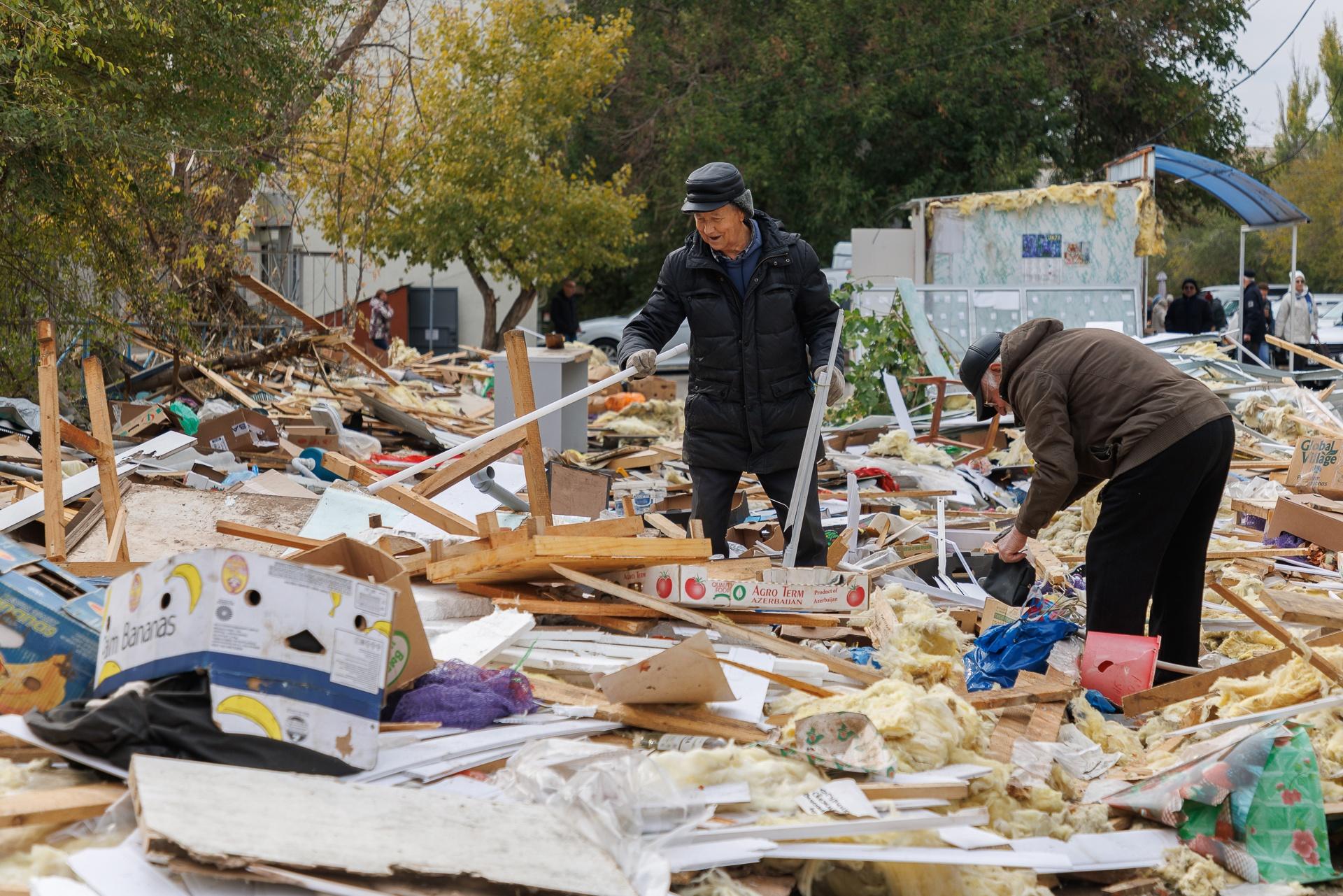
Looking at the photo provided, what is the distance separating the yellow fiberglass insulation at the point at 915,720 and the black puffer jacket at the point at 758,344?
6.02 feet

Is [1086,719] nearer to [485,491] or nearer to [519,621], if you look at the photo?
[519,621]

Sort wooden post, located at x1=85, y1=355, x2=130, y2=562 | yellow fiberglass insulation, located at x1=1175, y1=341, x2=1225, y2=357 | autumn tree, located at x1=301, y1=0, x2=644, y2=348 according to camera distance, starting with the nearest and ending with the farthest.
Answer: wooden post, located at x1=85, y1=355, x2=130, y2=562, yellow fiberglass insulation, located at x1=1175, y1=341, x2=1225, y2=357, autumn tree, located at x1=301, y1=0, x2=644, y2=348

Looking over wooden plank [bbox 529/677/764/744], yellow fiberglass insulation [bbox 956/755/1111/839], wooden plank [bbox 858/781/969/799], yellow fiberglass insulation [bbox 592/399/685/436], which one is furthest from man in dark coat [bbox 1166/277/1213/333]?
wooden plank [bbox 858/781/969/799]

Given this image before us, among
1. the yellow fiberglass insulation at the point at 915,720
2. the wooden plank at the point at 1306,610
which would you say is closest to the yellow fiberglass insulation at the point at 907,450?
the wooden plank at the point at 1306,610

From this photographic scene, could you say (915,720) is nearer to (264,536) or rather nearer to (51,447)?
(264,536)

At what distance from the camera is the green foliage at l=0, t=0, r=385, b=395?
8164 millimetres

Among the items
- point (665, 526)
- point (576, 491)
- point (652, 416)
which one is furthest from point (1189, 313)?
point (665, 526)

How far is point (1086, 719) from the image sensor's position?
15.0ft

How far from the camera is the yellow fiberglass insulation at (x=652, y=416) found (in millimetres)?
14281

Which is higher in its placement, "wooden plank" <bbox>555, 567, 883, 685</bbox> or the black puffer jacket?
the black puffer jacket

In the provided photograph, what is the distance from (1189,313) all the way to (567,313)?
11194 mm

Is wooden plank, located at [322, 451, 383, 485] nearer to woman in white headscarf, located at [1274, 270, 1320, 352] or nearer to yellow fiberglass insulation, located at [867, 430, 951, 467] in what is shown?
yellow fiberglass insulation, located at [867, 430, 951, 467]

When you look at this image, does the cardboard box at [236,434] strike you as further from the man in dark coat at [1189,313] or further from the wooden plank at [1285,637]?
the man in dark coat at [1189,313]

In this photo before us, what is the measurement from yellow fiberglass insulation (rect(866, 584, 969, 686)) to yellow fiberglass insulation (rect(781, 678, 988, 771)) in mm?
462
